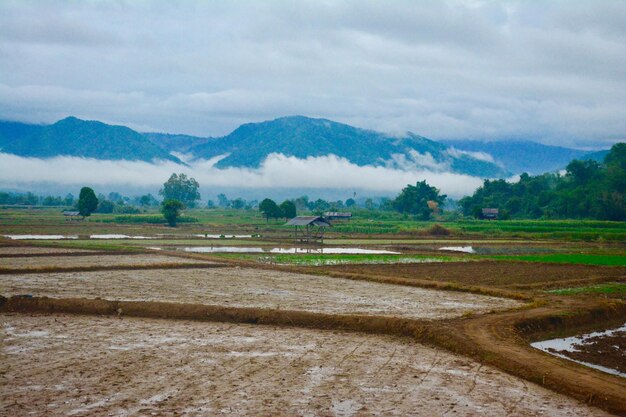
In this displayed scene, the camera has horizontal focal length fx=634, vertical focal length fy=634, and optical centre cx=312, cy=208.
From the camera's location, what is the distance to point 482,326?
49.1 ft

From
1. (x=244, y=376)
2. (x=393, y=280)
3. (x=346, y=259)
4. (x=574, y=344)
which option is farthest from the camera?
(x=346, y=259)

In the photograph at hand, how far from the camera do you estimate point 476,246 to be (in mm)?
49312

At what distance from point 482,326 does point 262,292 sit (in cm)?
795

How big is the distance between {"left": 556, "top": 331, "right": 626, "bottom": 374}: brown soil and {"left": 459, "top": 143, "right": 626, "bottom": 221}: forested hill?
75435mm

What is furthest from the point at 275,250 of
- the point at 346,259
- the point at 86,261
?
the point at 86,261

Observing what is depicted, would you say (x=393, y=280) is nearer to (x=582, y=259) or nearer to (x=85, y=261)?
(x=85, y=261)

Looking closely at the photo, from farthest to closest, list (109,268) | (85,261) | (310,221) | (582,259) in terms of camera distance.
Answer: (310,221) < (582,259) < (85,261) < (109,268)

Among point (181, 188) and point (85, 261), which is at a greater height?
point (181, 188)

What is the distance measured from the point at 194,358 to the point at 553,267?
78.4 ft

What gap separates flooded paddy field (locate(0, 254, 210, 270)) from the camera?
27.7 metres

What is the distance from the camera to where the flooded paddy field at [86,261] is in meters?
27.7

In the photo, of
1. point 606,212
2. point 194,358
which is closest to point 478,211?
point 606,212

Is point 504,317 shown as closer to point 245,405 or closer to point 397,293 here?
point 397,293

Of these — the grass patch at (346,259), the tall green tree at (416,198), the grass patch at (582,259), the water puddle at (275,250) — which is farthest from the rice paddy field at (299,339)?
the tall green tree at (416,198)
